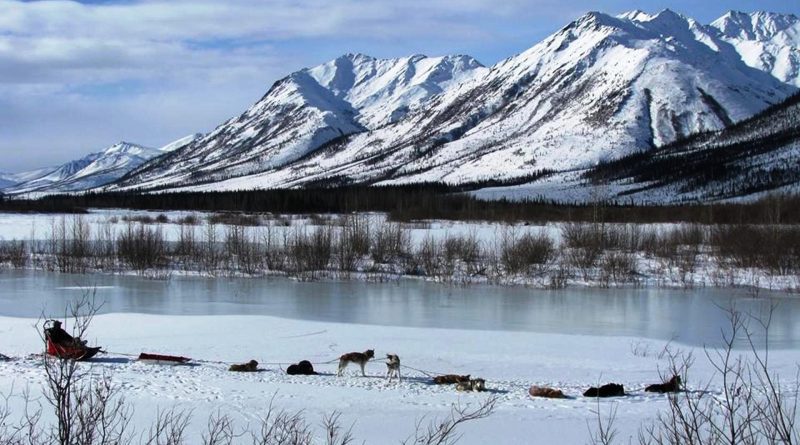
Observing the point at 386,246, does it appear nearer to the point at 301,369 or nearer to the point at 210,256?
the point at 210,256

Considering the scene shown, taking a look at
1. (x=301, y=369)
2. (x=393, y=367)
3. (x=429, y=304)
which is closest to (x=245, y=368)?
(x=301, y=369)

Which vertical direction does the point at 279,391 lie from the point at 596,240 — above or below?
below

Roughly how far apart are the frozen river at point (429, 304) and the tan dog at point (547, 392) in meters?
7.45

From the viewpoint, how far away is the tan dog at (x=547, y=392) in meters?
12.5

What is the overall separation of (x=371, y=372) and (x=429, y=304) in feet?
38.2

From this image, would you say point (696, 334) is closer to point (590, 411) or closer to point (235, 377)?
point (590, 411)

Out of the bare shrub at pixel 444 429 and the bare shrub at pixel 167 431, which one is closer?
the bare shrub at pixel 167 431

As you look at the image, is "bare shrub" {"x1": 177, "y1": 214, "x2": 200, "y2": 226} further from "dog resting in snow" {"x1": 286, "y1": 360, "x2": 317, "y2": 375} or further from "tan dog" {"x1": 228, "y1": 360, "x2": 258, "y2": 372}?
"dog resting in snow" {"x1": 286, "y1": 360, "x2": 317, "y2": 375}

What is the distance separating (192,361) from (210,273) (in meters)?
21.1

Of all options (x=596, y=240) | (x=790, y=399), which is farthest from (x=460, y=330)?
(x=596, y=240)

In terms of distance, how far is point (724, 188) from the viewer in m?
117

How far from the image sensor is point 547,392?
12.6 metres

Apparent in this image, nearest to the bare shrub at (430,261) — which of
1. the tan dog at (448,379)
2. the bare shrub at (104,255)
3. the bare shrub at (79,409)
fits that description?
the bare shrub at (104,255)

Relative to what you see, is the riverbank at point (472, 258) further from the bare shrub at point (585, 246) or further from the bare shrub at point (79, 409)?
the bare shrub at point (79, 409)
